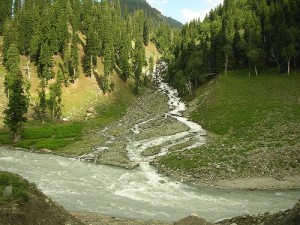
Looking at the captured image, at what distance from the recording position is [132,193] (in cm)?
4334

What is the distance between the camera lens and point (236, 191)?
46.2 m

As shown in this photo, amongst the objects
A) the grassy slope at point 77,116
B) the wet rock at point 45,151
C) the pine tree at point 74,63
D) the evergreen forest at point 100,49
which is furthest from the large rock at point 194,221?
the pine tree at point 74,63

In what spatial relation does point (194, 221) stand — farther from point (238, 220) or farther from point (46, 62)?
point (46, 62)

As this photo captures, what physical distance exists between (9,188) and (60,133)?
193 feet

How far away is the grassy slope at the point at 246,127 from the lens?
5334 cm

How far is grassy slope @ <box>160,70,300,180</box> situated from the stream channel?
20.8 ft

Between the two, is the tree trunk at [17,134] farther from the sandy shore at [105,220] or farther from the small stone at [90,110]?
the sandy shore at [105,220]

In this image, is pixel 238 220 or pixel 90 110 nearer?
pixel 238 220

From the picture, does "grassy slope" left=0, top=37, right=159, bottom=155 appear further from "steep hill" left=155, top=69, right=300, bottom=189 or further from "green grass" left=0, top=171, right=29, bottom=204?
"green grass" left=0, top=171, right=29, bottom=204

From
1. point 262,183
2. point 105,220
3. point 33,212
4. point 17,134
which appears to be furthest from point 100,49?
point 33,212

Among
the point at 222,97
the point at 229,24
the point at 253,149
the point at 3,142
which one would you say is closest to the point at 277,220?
the point at 253,149

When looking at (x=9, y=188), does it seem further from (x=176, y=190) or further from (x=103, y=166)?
(x=103, y=166)

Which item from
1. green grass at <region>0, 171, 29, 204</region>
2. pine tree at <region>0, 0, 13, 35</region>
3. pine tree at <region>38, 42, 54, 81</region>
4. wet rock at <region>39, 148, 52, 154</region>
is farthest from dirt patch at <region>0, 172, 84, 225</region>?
pine tree at <region>0, 0, 13, 35</region>

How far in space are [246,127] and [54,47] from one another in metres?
65.7
